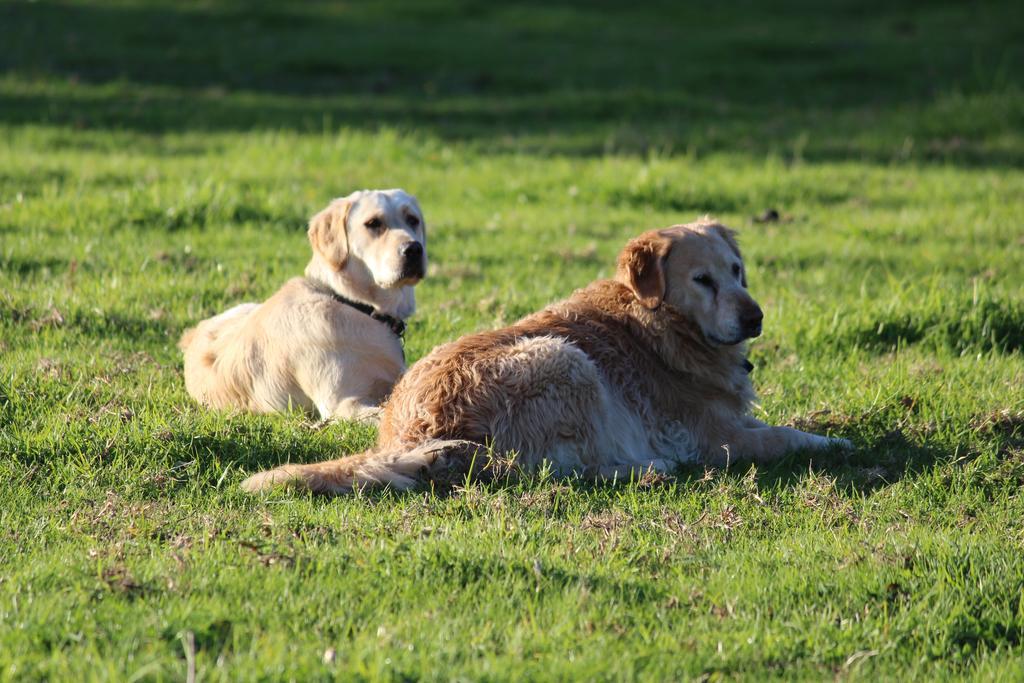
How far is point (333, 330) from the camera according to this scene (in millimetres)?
6891

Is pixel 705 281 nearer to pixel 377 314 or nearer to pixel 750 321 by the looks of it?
pixel 750 321

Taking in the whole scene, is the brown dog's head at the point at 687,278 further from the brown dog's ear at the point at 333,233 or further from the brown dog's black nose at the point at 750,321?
the brown dog's ear at the point at 333,233

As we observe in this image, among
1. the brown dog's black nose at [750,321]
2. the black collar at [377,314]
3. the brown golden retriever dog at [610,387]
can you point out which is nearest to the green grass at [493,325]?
the brown golden retriever dog at [610,387]

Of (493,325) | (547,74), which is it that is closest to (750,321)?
(493,325)

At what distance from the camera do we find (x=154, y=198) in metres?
10.6

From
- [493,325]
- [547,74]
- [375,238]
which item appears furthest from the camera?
[547,74]

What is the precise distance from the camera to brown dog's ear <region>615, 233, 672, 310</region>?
6316mm

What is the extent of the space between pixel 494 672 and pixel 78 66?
16879 mm

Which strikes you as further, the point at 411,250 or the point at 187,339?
the point at 187,339

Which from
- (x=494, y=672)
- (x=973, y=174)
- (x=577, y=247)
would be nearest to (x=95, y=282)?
(x=577, y=247)

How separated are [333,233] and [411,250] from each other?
1.87ft

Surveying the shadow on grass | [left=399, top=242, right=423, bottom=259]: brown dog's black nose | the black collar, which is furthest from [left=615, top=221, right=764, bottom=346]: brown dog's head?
the shadow on grass

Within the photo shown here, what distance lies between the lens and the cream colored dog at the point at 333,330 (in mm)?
6793

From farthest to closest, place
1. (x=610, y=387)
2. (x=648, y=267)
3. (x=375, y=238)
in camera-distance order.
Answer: (x=375, y=238) → (x=648, y=267) → (x=610, y=387)
